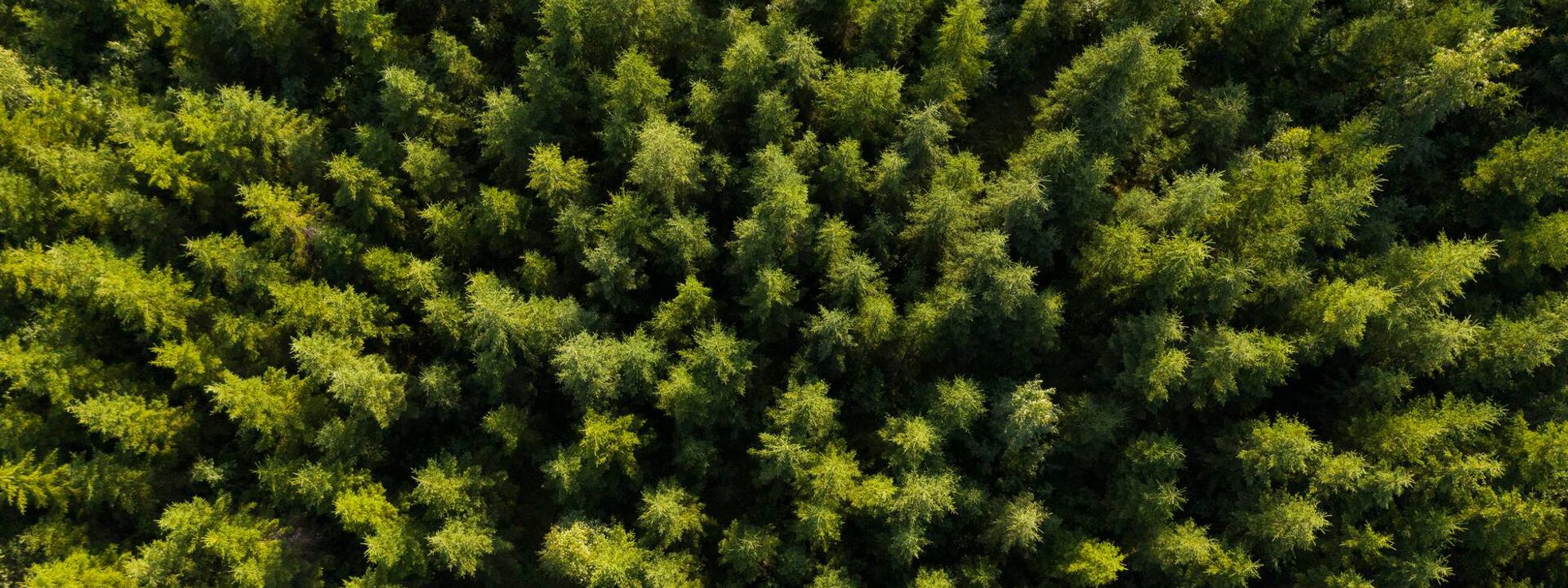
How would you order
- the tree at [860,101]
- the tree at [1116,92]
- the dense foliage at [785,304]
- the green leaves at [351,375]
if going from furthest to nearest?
the tree at [860,101] → the tree at [1116,92] → the dense foliage at [785,304] → the green leaves at [351,375]

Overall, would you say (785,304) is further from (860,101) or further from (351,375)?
(351,375)

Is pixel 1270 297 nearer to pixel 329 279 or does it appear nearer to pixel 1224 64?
pixel 1224 64

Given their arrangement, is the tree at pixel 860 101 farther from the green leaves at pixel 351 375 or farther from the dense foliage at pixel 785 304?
the green leaves at pixel 351 375

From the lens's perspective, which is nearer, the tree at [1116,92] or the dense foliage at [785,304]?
the dense foliage at [785,304]

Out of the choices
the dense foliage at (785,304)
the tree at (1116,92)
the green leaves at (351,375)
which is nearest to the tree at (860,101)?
the dense foliage at (785,304)

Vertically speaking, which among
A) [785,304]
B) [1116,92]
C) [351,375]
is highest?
[1116,92]

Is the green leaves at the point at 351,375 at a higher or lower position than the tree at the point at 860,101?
lower

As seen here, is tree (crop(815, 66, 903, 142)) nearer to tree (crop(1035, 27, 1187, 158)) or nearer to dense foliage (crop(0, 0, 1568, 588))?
dense foliage (crop(0, 0, 1568, 588))

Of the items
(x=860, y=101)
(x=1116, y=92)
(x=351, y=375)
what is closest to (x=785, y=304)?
(x=860, y=101)

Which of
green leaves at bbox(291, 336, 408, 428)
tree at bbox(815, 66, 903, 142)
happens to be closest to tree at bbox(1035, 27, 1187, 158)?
tree at bbox(815, 66, 903, 142)
